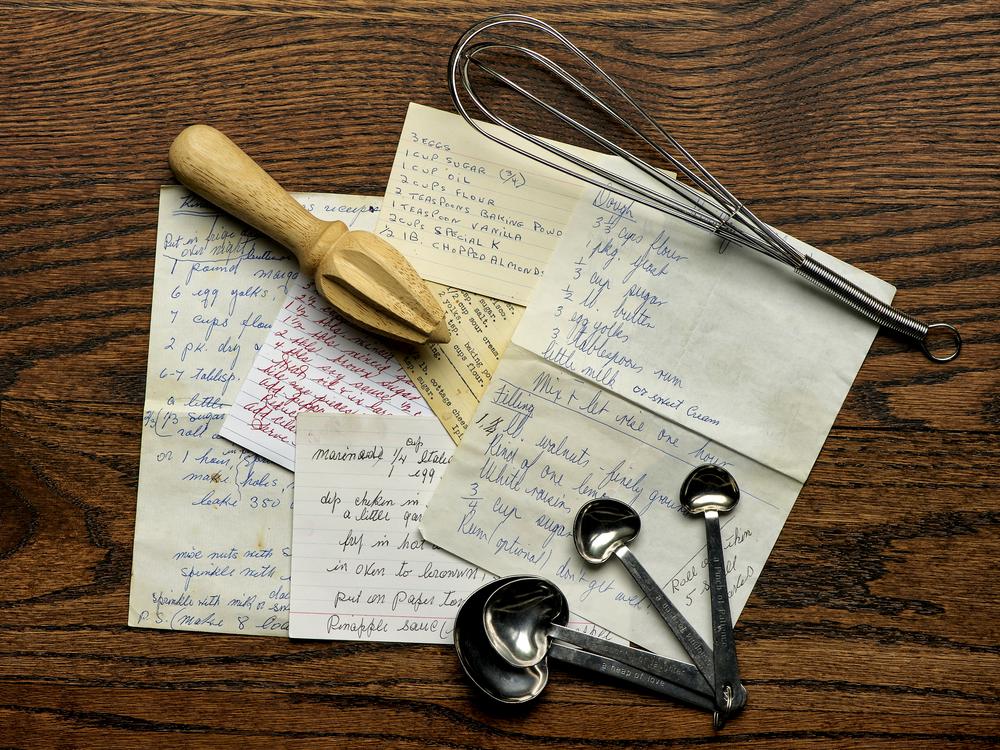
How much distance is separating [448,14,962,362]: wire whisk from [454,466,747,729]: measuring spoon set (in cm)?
19

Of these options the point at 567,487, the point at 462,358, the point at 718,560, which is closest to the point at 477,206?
the point at 462,358

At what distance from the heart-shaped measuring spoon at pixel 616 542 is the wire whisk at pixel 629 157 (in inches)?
9.5

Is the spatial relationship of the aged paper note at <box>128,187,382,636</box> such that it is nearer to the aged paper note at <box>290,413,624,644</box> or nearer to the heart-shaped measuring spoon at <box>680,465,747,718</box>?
the aged paper note at <box>290,413,624,644</box>

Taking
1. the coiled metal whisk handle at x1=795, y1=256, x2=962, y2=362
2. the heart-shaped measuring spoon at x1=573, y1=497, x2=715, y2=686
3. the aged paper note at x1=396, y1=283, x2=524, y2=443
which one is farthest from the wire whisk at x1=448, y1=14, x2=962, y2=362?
the heart-shaped measuring spoon at x1=573, y1=497, x2=715, y2=686

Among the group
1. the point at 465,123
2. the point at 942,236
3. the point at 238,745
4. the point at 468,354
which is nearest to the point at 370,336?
the point at 468,354

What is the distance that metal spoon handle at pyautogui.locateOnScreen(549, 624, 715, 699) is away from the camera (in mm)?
602

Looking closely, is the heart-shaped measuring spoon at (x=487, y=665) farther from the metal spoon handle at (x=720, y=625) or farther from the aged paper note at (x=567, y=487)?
the metal spoon handle at (x=720, y=625)

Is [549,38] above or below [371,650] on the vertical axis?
above

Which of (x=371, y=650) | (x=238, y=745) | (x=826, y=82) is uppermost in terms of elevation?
(x=826, y=82)

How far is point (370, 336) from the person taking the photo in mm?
626

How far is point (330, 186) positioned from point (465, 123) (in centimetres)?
12

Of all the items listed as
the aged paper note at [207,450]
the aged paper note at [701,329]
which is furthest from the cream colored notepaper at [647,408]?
the aged paper note at [207,450]

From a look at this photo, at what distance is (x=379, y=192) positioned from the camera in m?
0.62

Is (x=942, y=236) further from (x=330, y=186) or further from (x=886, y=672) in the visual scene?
(x=330, y=186)
